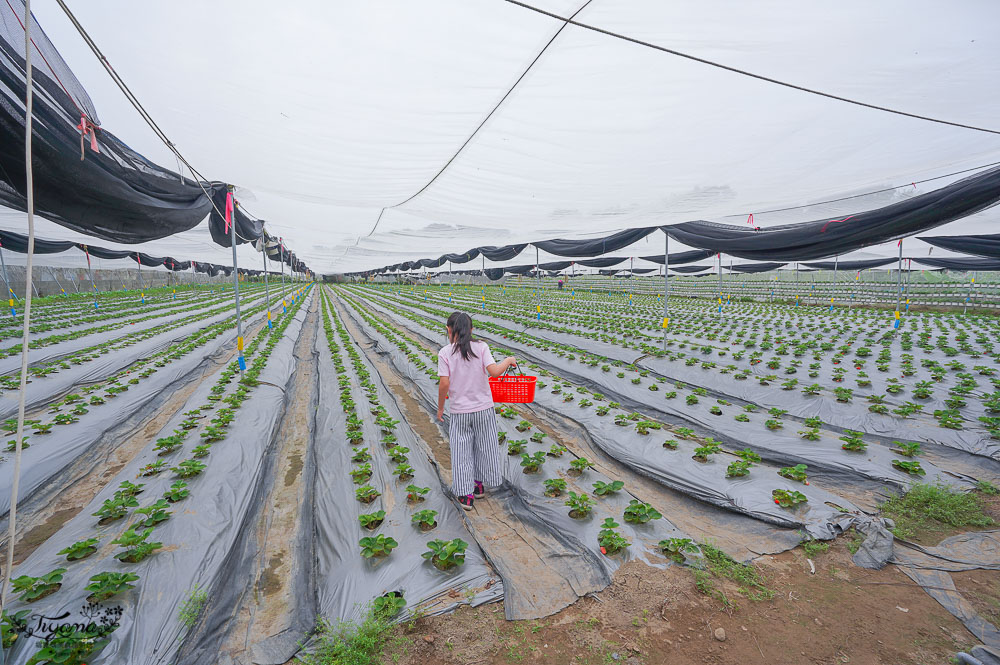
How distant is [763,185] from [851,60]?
2.46 m

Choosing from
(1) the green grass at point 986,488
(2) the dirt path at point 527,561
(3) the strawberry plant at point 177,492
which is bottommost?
(2) the dirt path at point 527,561

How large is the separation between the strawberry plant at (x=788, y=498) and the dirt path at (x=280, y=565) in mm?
3883

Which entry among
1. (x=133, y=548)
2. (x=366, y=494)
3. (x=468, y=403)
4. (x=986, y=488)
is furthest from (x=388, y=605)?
(x=986, y=488)

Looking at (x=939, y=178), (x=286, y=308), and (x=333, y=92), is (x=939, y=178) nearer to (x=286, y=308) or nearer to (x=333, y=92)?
(x=333, y=92)

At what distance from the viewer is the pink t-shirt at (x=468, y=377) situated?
3500 mm

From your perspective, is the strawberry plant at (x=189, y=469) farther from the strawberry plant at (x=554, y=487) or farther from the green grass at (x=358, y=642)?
the strawberry plant at (x=554, y=487)

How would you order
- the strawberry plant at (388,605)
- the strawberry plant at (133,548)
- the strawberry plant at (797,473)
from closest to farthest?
the strawberry plant at (388,605) → the strawberry plant at (133,548) → the strawberry plant at (797,473)

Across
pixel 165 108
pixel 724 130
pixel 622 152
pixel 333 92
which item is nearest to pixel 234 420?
pixel 165 108

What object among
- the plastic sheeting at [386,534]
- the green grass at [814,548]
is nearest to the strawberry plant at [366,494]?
the plastic sheeting at [386,534]

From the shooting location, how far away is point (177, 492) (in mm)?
3613

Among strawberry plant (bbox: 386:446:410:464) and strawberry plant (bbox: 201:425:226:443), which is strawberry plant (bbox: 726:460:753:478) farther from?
strawberry plant (bbox: 201:425:226:443)

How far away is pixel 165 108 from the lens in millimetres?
4086

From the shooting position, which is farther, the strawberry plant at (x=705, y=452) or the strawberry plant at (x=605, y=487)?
the strawberry plant at (x=705, y=452)

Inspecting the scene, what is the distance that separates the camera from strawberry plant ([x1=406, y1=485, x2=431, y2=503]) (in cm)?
373
